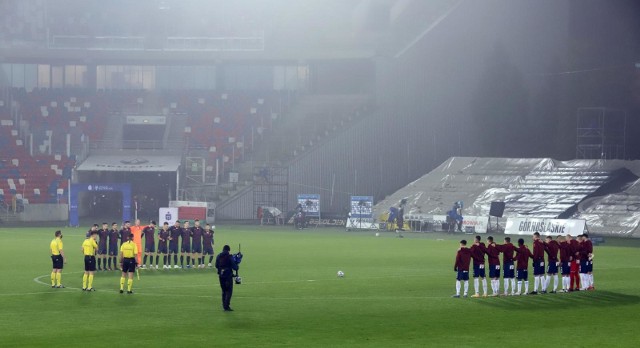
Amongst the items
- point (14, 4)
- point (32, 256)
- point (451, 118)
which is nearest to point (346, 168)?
point (451, 118)

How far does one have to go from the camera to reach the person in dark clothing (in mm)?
32438

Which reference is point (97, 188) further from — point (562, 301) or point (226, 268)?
point (562, 301)

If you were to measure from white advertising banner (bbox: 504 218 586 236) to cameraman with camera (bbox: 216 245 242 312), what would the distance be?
1530 inches

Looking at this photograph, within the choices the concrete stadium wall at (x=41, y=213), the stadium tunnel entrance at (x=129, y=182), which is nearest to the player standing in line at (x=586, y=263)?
the stadium tunnel entrance at (x=129, y=182)

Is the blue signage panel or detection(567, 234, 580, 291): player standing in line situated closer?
detection(567, 234, 580, 291): player standing in line

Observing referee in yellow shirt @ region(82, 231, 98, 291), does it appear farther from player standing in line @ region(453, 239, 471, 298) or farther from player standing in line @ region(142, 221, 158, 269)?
player standing in line @ region(453, 239, 471, 298)

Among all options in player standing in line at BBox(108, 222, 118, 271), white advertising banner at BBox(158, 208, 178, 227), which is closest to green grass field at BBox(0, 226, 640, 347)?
player standing in line at BBox(108, 222, 118, 271)

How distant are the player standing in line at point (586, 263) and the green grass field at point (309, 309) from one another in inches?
24.1

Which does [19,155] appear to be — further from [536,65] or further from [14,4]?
[536,65]

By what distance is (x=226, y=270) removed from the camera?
3266cm

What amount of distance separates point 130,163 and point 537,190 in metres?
34.9

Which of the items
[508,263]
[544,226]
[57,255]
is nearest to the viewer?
[508,263]

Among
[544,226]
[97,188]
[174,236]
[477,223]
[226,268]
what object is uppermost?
[97,188]

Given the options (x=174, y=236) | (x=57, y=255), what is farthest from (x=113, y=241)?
(x=57, y=255)
